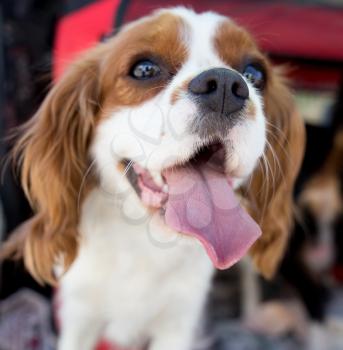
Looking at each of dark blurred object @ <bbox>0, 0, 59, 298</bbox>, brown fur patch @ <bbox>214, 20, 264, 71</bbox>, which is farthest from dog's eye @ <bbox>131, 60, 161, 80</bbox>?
dark blurred object @ <bbox>0, 0, 59, 298</bbox>

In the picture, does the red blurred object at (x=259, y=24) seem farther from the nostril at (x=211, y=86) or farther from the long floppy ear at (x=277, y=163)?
the nostril at (x=211, y=86)

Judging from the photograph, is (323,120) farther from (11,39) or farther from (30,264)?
(30,264)

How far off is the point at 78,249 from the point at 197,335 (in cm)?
63

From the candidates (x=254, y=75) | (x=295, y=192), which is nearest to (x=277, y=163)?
(x=254, y=75)

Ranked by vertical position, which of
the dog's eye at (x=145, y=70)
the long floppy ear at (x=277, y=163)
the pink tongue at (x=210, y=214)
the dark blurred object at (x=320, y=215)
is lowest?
the dark blurred object at (x=320, y=215)

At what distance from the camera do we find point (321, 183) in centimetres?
213

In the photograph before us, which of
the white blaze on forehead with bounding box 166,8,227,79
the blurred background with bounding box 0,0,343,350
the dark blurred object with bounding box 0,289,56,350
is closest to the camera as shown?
the white blaze on forehead with bounding box 166,8,227,79

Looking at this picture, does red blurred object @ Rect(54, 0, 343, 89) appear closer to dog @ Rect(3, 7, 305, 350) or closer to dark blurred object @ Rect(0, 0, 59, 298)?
dark blurred object @ Rect(0, 0, 59, 298)

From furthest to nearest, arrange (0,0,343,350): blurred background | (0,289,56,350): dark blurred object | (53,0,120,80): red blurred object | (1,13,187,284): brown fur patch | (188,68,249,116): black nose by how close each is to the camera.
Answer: (0,289,56,350): dark blurred object → (0,0,343,350): blurred background → (53,0,120,80): red blurred object → (1,13,187,284): brown fur patch → (188,68,249,116): black nose

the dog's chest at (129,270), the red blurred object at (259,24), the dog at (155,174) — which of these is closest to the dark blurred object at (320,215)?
the red blurred object at (259,24)

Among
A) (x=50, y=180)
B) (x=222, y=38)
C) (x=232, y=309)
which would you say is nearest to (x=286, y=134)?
(x=222, y=38)

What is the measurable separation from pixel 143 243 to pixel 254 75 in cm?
46

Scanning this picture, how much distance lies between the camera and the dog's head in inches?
38.5

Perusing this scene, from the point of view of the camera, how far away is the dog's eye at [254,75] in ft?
3.83
